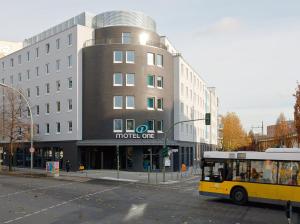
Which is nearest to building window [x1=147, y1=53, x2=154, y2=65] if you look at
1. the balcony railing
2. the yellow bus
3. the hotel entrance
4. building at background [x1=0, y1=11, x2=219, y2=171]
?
building at background [x1=0, y1=11, x2=219, y2=171]

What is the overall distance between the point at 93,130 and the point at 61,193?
2420 cm

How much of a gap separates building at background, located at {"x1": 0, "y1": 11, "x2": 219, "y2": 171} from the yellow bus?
78.9 ft

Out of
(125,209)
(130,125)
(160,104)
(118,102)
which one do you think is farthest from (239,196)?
(160,104)

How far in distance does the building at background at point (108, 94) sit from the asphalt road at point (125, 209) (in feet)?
76.2

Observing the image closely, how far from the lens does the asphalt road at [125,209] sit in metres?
16.4

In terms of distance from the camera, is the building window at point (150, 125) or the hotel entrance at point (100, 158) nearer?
the building window at point (150, 125)

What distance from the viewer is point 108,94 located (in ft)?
163

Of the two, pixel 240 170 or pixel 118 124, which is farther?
pixel 118 124

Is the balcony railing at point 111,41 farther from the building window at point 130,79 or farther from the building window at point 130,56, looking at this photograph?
the building window at point 130,79

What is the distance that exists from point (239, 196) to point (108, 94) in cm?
3037

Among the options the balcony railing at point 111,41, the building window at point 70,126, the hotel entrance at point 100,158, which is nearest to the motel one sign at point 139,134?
the hotel entrance at point 100,158

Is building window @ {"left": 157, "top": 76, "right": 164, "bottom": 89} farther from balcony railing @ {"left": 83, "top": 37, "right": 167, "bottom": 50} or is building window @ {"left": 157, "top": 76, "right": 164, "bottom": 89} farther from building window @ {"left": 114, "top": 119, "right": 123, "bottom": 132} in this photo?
building window @ {"left": 114, "top": 119, "right": 123, "bottom": 132}

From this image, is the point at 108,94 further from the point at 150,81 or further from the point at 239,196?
the point at 239,196

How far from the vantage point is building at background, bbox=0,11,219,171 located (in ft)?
163
